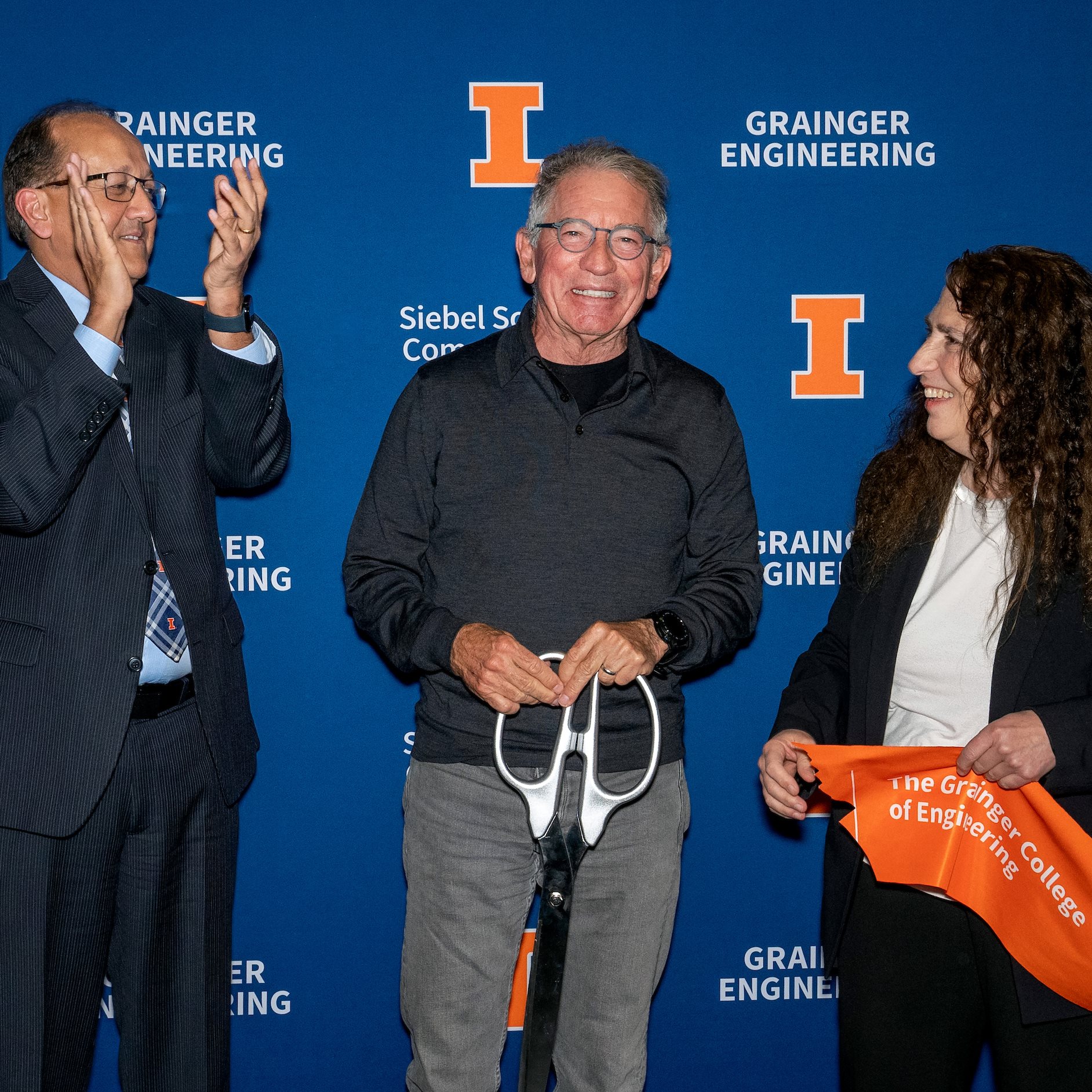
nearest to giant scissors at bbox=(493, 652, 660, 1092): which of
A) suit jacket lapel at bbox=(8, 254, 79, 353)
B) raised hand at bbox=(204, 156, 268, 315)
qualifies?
raised hand at bbox=(204, 156, 268, 315)

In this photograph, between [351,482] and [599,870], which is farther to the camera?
[351,482]

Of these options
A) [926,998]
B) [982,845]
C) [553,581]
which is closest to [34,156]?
[553,581]

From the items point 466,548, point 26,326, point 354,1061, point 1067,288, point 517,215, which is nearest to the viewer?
point 1067,288

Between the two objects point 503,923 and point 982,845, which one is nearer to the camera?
point 982,845

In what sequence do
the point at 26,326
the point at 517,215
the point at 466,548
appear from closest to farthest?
the point at 26,326
the point at 466,548
the point at 517,215

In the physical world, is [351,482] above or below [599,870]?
above

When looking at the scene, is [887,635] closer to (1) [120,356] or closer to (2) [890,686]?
(2) [890,686]

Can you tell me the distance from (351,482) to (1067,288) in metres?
1.51

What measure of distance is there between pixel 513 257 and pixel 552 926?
4.77 ft

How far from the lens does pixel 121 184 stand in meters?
1.96

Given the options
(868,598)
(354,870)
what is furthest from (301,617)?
(868,598)

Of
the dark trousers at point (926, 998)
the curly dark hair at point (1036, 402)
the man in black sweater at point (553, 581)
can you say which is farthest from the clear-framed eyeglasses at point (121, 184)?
the dark trousers at point (926, 998)

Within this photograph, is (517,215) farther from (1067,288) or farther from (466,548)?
(1067,288)

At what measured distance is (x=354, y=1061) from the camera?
266 cm
